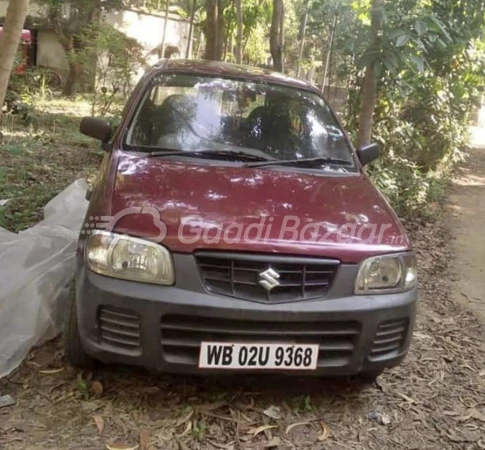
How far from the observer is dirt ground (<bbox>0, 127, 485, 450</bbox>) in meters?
2.66

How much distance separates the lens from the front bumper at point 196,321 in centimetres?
250

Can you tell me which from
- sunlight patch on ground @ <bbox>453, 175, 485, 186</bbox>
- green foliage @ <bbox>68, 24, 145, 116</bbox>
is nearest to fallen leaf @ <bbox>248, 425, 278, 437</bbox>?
sunlight patch on ground @ <bbox>453, 175, 485, 186</bbox>

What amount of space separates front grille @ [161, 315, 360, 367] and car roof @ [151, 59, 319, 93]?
6.89 ft

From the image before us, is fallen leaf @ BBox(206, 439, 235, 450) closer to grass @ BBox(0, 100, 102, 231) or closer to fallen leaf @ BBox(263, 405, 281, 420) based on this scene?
fallen leaf @ BBox(263, 405, 281, 420)

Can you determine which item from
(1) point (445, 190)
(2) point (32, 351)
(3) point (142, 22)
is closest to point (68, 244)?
(2) point (32, 351)

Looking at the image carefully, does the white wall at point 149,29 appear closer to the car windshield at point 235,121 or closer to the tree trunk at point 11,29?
the tree trunk at point 11,29

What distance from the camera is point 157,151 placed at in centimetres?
342

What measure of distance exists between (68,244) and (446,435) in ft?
8.02

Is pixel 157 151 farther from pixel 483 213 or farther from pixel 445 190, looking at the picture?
pixel 445 190

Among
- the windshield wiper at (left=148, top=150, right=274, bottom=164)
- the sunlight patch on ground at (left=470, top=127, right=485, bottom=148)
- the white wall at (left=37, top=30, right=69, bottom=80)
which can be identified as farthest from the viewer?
the white wall at (left=37, top=30, right=69, bottom=80)

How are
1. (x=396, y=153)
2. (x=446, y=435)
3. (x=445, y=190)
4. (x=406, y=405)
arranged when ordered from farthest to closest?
(x=445, y=190) → (x=396, y=153) → (x=406, y=405) → (x=446, y=435)

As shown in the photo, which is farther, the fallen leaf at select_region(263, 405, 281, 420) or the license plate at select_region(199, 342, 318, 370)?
the fallen leaf at select_region(263, 405, 281, 420)

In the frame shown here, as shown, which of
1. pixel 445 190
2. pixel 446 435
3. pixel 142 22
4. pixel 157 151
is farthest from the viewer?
pixel 142 22

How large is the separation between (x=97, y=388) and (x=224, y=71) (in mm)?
2334
